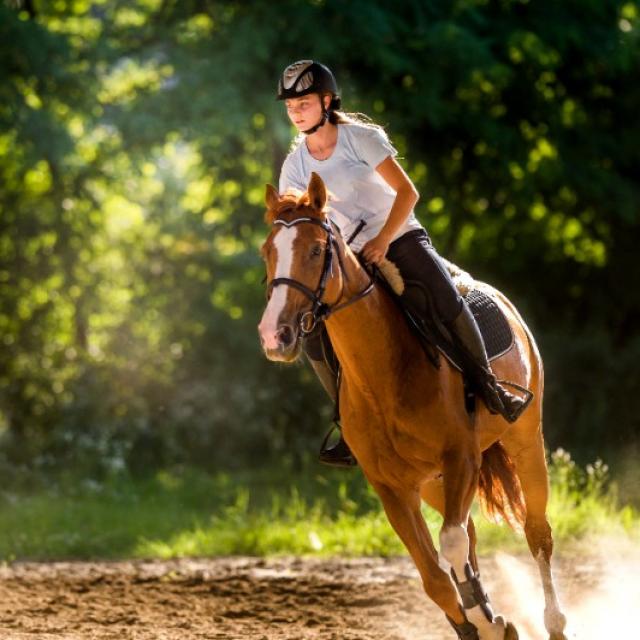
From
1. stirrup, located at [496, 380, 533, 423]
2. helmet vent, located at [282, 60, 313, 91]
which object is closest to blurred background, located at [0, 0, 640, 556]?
stirrup, located at [496, 380, 533, 423]

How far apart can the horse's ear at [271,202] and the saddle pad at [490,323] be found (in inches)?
72.6

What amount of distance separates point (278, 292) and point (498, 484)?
2.88m

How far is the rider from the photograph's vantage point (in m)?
6.69

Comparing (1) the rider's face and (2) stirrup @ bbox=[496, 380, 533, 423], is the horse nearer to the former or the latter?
(2) stirrup @ bbox=[496, 380, 533, 423]

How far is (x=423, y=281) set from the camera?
6.96 m

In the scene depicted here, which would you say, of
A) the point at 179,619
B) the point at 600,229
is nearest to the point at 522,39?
the point at 600,229

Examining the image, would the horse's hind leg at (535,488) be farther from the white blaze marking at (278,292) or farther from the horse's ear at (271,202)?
the white blaze marking at (278,292)

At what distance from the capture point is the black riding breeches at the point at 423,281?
22.8ft

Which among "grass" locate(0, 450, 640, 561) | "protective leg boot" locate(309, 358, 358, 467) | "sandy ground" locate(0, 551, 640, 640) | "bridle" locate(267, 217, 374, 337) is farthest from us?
"grass" locate(0, 450, 640, 561)

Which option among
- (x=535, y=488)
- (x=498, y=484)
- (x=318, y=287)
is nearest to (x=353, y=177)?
(x=318, y=287)

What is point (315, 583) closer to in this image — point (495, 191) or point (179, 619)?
point (179, 619)

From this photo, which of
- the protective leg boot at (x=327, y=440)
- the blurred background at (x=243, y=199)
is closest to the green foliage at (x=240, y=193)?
the blurred background at (x=243, y=199)

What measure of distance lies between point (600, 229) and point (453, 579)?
15083 millimetres

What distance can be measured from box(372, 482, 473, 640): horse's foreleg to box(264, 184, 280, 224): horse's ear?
1562 mm
